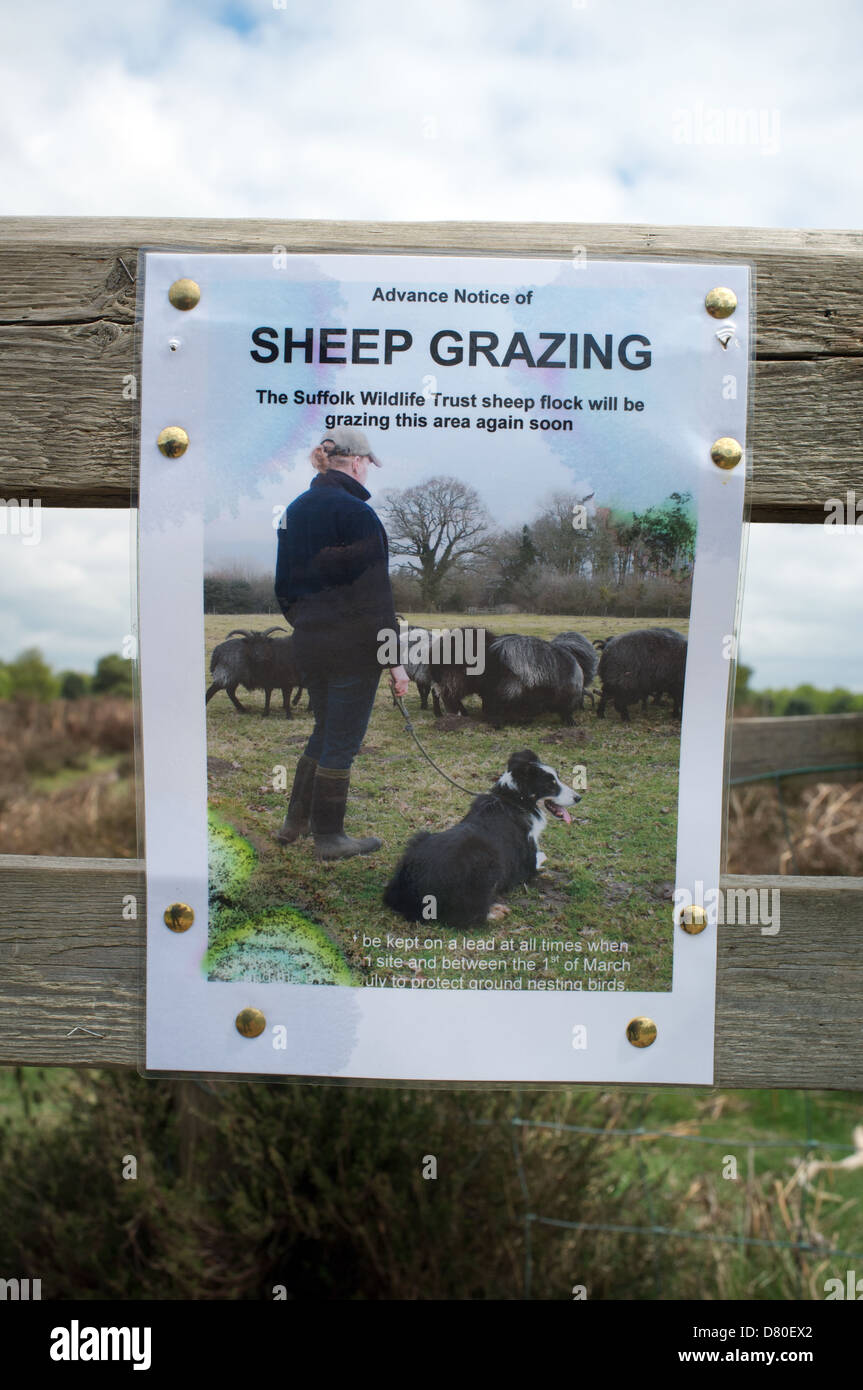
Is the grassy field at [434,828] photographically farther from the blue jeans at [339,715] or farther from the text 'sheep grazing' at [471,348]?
the text 'sheep grazing' at [471,348]

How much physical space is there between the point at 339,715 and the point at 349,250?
61 centimetres

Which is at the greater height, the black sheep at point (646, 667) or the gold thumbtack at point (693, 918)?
the black sheep at point (646, 667)

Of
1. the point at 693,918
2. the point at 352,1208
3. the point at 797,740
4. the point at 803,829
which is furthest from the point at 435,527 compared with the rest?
the point at 803,829

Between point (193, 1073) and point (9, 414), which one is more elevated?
point (9, 414)

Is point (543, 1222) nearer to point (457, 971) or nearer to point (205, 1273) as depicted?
point (205, 1273)

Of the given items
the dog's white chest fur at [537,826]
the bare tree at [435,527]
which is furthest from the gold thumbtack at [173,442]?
the dog's white chest fur at [537,826]

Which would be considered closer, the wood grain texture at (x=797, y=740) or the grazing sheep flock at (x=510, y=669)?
the grazing sheep flock at (x=510, y=669)

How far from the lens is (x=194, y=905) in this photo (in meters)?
1.27

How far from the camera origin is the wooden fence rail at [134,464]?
1.26m

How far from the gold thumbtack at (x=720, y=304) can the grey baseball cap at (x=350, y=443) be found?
18.8 inches

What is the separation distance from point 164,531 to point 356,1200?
2.03m

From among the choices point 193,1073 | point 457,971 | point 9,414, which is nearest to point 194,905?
point 193,1073

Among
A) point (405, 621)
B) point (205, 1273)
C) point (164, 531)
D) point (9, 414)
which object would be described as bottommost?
point (205, 1273)

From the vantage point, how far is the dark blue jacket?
1.23 metres
